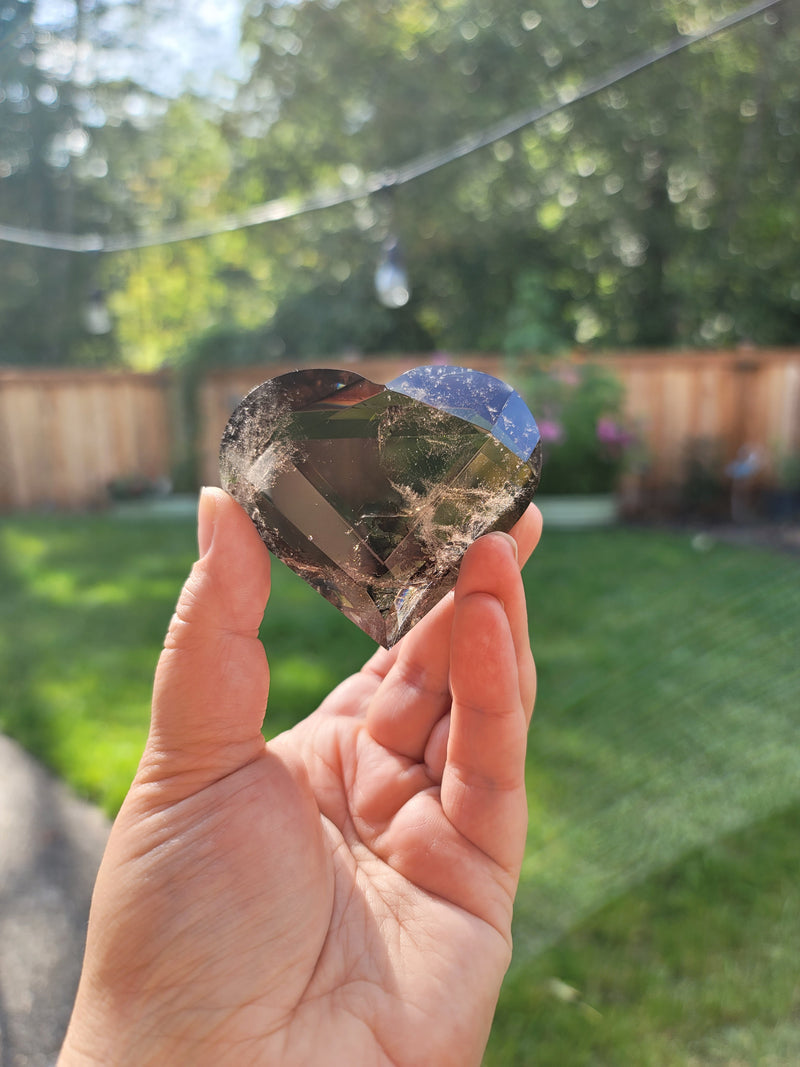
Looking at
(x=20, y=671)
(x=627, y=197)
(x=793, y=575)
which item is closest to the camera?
(x=20, y=671)

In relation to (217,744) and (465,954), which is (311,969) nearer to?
(465,954)

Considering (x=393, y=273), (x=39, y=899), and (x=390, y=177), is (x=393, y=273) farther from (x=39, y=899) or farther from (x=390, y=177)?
(x=39, y=899)

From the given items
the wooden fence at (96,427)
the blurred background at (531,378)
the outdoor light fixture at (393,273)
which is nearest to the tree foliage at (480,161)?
the blurred background at (531,378)

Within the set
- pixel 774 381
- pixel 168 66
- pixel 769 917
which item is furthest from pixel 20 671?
pixel 168 66

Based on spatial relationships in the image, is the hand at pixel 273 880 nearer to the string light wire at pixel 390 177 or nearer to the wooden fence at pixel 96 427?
the string light wire at pixel 390 177

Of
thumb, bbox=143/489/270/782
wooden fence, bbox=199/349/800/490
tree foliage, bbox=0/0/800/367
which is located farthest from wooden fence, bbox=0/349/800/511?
thumb, bbox=143/489/270/782
